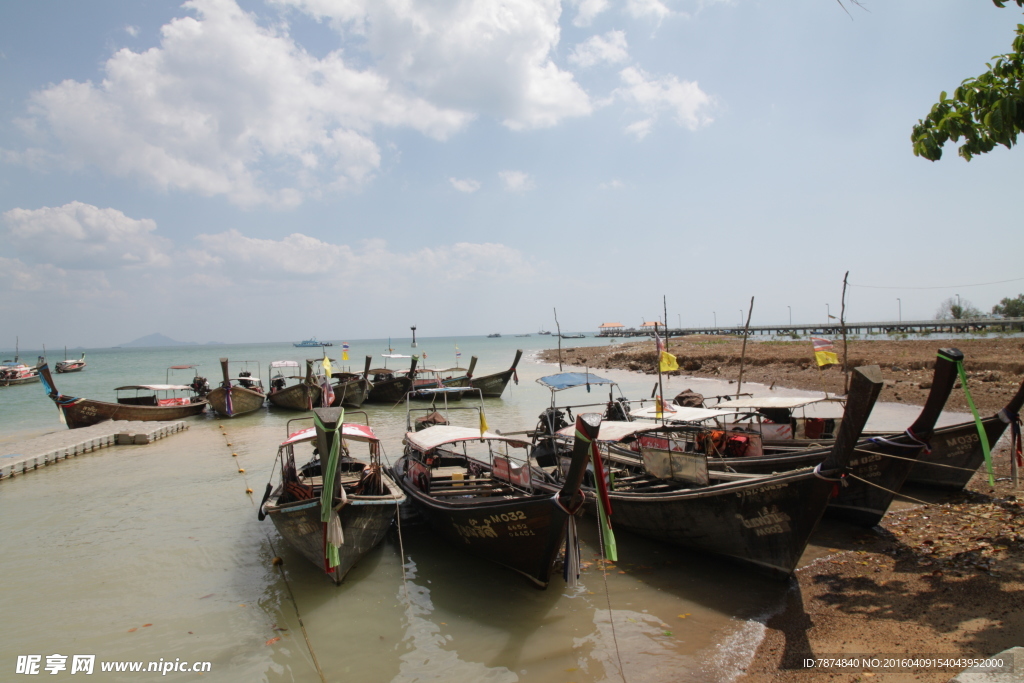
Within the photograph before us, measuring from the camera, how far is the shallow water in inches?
227

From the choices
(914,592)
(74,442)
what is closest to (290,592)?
(914,592)

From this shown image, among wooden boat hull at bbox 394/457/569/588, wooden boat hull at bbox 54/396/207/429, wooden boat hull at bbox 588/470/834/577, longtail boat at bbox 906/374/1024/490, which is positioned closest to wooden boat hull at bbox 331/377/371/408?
wooden boat hull at bbox 54/396/207/429

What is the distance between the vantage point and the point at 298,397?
85.5 ft

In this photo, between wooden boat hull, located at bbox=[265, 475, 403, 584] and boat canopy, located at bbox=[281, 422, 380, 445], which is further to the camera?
boat canopy, located at bbox=[281, 422, 380, 445]

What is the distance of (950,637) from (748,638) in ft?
6.05

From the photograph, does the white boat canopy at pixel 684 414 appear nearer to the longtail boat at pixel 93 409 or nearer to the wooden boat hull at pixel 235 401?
the longtail boat at pixel 93 409

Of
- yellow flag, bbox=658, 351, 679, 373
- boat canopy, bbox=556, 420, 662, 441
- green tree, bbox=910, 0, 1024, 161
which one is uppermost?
green tree, bbox=910, 0, 1024, 161

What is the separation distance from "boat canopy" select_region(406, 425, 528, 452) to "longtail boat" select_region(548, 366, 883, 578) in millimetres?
2089

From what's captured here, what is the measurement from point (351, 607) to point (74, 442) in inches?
589

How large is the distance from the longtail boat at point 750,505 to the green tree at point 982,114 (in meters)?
2.69

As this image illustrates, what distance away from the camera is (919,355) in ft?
101

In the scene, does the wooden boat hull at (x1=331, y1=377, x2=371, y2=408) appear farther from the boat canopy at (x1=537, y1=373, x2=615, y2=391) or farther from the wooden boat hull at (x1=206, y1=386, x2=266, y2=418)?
the boat canopy at (x1=537, y1=373, x2=615, y2=391)

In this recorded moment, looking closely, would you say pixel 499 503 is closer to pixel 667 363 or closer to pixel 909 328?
pixel 667 363

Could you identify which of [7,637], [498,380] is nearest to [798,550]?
[7,637]
